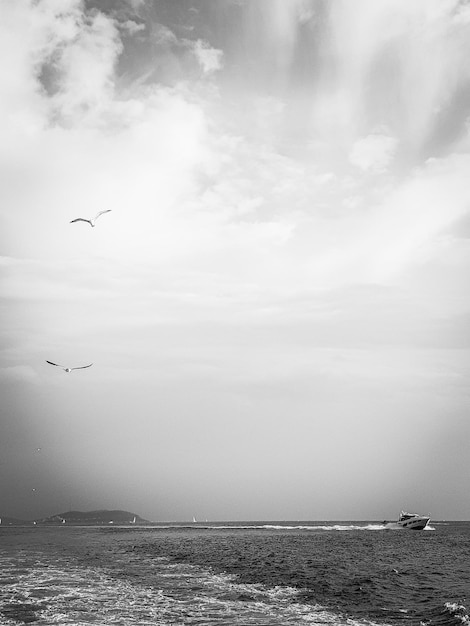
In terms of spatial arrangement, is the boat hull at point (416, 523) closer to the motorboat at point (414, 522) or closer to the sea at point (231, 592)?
the motorboat at point (414, 522)

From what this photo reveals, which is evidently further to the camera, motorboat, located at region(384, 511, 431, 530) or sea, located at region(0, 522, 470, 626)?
motorboat, located at region(384, 511, 431, 530)

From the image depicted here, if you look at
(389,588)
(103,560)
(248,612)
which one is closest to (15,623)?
(248,612)

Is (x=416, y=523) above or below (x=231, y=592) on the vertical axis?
below

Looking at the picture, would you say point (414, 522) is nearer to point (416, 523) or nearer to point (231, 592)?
point (416, 523)

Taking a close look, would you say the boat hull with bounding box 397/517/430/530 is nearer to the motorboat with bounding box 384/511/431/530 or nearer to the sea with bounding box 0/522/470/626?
the motorboat with bounding box 384/511/431/530

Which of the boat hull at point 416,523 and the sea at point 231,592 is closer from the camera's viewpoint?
the sea at point 231,592

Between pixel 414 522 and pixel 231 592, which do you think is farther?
pixel 414 522

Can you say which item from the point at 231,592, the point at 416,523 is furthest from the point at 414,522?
the point at 231,592

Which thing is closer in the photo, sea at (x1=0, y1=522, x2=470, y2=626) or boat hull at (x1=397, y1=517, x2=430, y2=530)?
sea at (x1=0, y1=522, x2=470, y2=626)

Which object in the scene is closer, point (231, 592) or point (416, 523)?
point (231, 592)

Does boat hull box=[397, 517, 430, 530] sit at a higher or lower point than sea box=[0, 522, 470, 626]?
lower

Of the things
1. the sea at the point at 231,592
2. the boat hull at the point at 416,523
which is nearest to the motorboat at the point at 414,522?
the boat hull at the point at 416,523

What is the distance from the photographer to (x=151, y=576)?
3750 cm

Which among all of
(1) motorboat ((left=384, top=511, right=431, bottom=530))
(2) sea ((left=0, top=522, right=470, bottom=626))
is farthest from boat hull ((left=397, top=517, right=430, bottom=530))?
(2) sea ((left=0, top=522, right=470, bottom=626))
